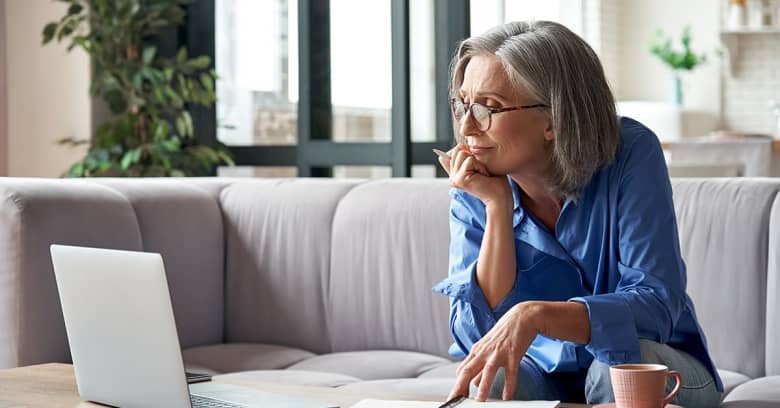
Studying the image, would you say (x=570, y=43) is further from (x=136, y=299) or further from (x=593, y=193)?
(x=136, y=299)

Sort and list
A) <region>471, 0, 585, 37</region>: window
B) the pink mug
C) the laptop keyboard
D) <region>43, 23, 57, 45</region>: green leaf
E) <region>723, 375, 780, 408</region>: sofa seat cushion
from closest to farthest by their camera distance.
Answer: the pink mug → the laptop keyboard → <region>723, 375, 780, 408</region>: sofa seat cushion → <region>43, 23, 57, 45</region>: green leaf → <region>471, 0, 585, 37</region>: window

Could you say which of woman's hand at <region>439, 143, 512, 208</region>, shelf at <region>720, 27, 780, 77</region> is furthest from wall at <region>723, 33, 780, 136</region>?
woman's hand at <region>439, 143, 512, 208</region>

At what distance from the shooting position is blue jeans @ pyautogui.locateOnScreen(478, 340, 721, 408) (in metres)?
1.54

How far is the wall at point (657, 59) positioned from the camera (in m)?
8.08

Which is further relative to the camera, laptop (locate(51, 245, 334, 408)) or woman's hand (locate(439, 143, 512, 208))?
woman's hand (locate(439, 143, 512, 208))

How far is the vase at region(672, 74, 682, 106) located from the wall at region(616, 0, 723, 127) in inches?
4.0

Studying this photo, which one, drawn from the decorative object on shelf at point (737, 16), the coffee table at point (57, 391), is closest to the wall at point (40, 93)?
the coffee table at point (57, 391)

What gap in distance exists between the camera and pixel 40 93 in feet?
14.1

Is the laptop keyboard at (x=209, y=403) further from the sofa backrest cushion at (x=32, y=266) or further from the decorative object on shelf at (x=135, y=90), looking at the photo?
the decorative object on shelf at (x=135, y=90)

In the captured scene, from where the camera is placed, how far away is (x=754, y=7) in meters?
7.93

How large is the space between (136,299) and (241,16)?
329 centimetres

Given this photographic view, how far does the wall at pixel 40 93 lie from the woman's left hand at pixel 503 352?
10.4ft

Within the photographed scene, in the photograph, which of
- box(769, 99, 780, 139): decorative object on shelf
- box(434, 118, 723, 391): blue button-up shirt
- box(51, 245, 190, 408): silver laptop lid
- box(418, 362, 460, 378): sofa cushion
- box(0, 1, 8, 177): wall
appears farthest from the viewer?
box(769, 99, 780, 139): decorative object on shelf

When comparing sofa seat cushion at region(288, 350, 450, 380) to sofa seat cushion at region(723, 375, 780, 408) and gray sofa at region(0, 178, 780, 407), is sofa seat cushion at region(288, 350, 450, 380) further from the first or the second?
sofa seat cushion at region(723, 375, 780, 408)
